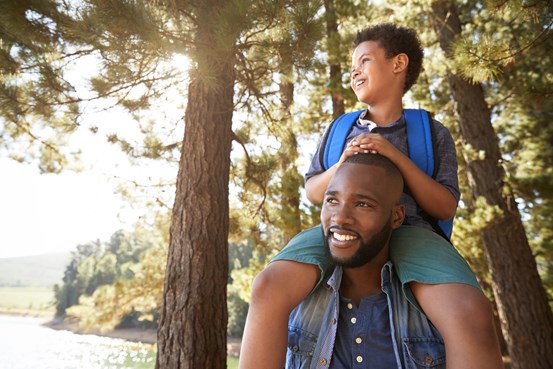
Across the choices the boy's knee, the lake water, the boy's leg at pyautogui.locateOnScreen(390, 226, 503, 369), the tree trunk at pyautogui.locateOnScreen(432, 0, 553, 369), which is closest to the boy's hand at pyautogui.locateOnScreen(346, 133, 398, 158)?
the boy's leg at pyautogui.locateOnScreen(390, 226, 503, 369)

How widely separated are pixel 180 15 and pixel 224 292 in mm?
2406

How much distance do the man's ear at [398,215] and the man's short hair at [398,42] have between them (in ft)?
2.45

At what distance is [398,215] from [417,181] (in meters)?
0.14

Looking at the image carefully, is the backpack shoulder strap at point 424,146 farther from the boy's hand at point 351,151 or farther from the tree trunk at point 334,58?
the tree trunk at point 334,58

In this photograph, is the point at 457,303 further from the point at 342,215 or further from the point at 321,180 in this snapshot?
the point at 321,180

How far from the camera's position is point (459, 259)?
1.37 m

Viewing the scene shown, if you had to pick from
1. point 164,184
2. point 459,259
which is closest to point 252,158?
point 164,184

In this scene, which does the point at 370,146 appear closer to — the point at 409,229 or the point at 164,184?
the point at 409,229

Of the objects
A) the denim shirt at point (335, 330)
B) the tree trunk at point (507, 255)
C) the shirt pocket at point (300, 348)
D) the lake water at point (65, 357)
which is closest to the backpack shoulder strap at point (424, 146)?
the denim shirt at point (335, 330)

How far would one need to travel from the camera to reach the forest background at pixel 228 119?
3.07 meters

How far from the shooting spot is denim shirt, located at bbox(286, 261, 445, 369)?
1292mm

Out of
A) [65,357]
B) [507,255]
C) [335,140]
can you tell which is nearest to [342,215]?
[335,140]

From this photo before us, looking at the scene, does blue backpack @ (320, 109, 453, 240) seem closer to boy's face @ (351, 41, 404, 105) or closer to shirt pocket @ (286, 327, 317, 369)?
boy's face @ (351, 41, 404, 105)

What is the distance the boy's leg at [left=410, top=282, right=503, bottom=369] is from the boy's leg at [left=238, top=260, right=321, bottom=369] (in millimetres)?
445
